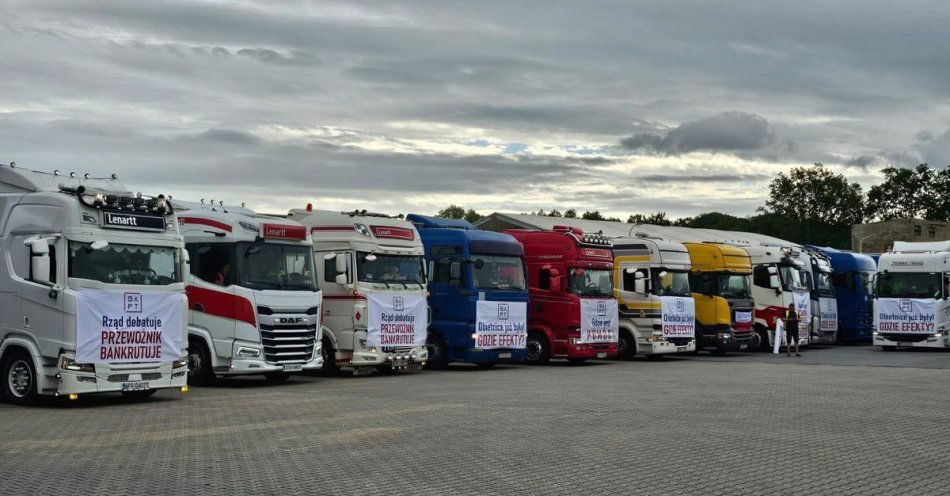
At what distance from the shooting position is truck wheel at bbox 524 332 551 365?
95.3 feet

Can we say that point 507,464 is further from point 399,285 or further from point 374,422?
point 399,285

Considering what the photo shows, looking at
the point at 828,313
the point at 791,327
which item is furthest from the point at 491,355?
the point at 828,313

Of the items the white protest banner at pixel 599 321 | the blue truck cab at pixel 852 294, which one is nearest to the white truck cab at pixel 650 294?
the white protest banner at pixel 599 321

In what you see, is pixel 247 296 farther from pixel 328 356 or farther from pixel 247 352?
pixel 328 356

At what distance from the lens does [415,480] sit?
34.0ft

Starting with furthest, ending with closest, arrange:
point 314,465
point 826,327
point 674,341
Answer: point 826,327, point 674,341, point 314,465

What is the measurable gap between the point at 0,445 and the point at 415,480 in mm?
5228

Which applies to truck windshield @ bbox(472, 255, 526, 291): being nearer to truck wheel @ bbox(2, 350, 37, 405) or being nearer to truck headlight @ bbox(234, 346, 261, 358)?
truck headlight @ bbox(234, 346, 261, 358)

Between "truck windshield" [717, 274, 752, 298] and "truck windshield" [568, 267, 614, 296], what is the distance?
6.56 m

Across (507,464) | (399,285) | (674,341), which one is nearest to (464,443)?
(507,464)

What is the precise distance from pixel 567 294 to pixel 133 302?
13545 mm

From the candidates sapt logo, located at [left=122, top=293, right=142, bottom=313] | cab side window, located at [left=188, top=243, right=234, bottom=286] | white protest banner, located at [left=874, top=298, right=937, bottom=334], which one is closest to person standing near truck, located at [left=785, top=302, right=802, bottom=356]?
white protest banner, located at [left=874, top=298, right=937, bottom=334]

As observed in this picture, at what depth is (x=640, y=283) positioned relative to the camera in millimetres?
31547

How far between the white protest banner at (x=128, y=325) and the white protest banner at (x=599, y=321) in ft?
42.2
